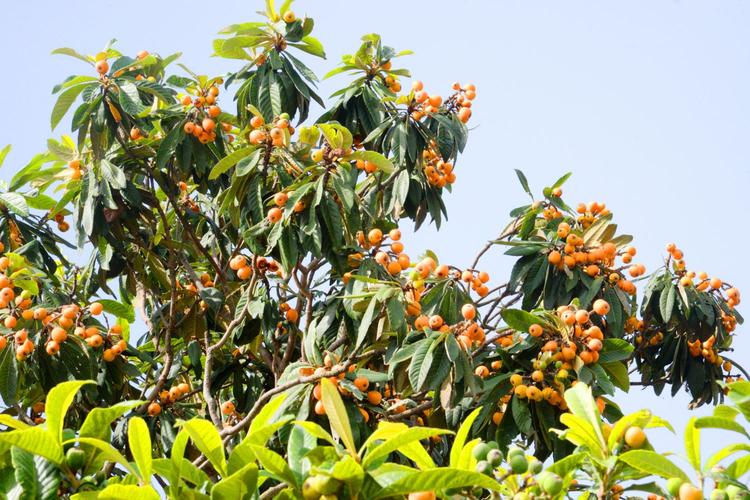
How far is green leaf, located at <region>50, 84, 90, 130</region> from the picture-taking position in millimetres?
4820

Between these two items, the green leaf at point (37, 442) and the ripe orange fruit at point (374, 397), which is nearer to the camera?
the green leaf at point (37, 442)

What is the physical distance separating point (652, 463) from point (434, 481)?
419mm

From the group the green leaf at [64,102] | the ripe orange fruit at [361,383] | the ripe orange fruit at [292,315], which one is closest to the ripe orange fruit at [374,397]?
the ripe orange fruit at [361,383]

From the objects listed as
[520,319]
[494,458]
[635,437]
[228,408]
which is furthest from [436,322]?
[635,437]

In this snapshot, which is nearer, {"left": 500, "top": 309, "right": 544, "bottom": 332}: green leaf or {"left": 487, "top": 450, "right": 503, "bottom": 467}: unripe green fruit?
{"left": 487, "top": 450, "right": 503, "bottom": 467}: unripe green fruit

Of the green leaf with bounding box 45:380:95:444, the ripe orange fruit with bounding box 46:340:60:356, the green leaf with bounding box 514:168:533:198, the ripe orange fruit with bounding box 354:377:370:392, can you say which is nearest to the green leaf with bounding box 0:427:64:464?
the green leaf with bounding box 45:380:95:444

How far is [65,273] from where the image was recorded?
19.4ft

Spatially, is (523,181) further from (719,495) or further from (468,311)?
(719,495)

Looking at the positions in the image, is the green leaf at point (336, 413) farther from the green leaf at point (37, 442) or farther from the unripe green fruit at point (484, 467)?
the green leaf at point (37, 442)

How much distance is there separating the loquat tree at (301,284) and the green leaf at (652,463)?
92cm

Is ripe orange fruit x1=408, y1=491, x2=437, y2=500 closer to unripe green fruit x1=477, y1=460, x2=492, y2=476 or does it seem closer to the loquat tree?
unripe green fruit x1=477, y1=460, x2=492, y2=476

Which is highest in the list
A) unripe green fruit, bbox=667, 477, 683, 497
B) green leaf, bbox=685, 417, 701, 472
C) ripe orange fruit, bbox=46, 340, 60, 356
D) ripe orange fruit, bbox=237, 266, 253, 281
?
ripe orange fruit, bbox=237, 266, 253, 281

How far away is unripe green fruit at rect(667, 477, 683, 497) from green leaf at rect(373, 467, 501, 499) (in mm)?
347

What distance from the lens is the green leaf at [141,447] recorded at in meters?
1.86
